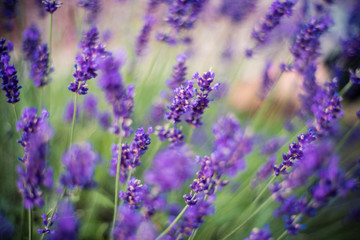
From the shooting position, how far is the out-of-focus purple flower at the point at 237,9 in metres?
2.55

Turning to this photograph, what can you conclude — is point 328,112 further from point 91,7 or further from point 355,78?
point 91,7

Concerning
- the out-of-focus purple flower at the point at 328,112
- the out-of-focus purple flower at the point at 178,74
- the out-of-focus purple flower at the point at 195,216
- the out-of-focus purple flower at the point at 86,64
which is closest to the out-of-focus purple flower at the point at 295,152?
the out-of-focus purple flower at the point at 328,112

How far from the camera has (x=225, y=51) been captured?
2.98 m

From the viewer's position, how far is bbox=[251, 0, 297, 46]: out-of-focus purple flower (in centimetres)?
162

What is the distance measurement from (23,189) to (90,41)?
75 centimetres

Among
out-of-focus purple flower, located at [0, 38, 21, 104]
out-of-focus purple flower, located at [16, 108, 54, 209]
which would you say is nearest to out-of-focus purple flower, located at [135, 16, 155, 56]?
out-of-focus purple flower, located at [0, 38, 21, 104]

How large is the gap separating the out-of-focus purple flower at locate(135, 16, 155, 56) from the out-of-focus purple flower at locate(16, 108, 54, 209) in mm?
1146

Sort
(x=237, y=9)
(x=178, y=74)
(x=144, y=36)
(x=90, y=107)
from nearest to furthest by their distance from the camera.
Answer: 1. (x=178, y=74)
2. (x=144, y=36)
3. (x=90, y=107)
4. (x=237, y=9)

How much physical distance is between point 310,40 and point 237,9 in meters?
1.23

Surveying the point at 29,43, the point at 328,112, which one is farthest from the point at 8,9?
the point at 328,112

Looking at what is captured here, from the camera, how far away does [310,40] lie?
167cm

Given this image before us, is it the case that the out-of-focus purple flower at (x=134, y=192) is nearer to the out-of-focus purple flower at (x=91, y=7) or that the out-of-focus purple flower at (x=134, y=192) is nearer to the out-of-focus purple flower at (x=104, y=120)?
the out-of-focus purple flower at (x=104, y=120)

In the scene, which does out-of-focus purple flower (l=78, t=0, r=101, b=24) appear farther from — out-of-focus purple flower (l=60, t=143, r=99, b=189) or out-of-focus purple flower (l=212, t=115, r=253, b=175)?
out-of-focus purple flower (l=212, t=115, r=253, b=175)

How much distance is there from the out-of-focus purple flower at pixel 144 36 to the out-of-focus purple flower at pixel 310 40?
1063mm
